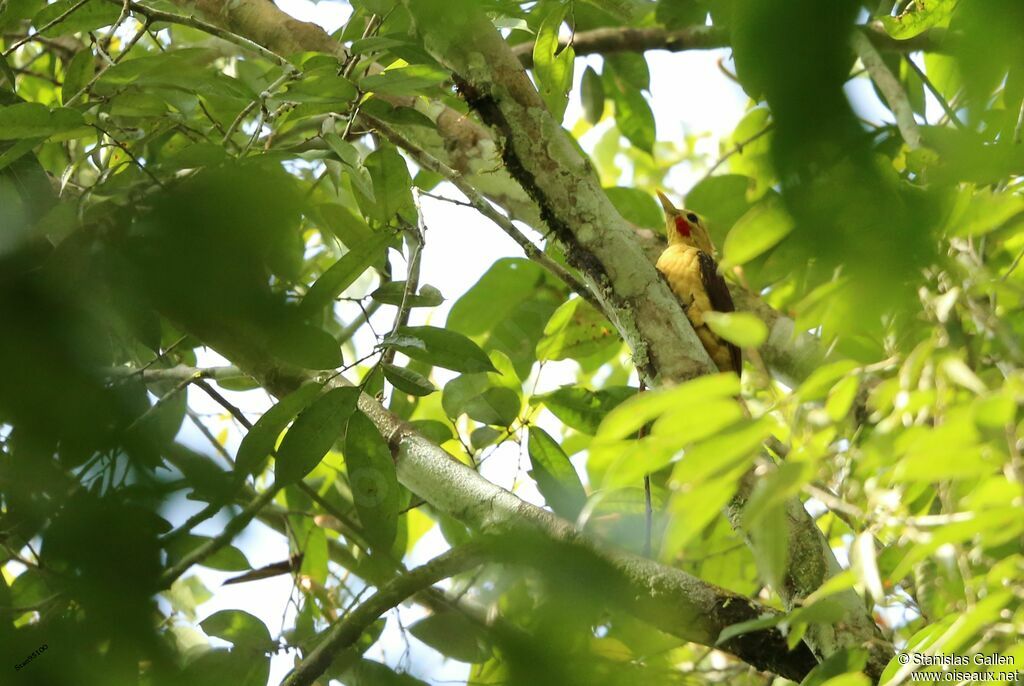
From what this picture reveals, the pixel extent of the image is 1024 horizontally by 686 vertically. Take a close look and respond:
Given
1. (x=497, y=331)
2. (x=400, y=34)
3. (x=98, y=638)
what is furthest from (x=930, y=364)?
(x=497, y=331)

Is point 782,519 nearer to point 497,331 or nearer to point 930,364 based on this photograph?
point 930,364

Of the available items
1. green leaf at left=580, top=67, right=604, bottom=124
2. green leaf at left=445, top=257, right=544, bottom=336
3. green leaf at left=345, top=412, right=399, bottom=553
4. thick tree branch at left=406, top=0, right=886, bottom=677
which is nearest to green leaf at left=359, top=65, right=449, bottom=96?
thick tree branch at left=406, top=0, right=886, bottom=677

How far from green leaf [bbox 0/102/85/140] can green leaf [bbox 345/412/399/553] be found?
87 centimetres

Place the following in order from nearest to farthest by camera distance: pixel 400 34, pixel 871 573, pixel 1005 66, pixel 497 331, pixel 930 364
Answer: pixel 1005 66 → pixel 871 573 → pixel 930 364 → pixel 400 34 → pixel 497 331

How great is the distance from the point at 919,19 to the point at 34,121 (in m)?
2.05

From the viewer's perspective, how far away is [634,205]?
380cm

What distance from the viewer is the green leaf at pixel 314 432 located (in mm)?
1955

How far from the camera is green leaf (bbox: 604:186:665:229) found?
377 centimetres

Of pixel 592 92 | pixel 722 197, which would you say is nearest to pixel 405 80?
pixel 722 197

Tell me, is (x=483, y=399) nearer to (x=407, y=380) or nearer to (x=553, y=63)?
(x=407, y=380)

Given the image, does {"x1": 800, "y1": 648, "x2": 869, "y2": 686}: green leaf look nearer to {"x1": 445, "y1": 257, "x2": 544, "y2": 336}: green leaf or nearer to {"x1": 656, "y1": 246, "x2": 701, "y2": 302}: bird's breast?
{"x1": 445, "y1": 257, "x2": 544, "y2": 336}: green leaf

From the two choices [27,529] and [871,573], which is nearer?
[27,529]

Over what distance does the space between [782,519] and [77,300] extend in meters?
0.92

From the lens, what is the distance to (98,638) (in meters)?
0.76
